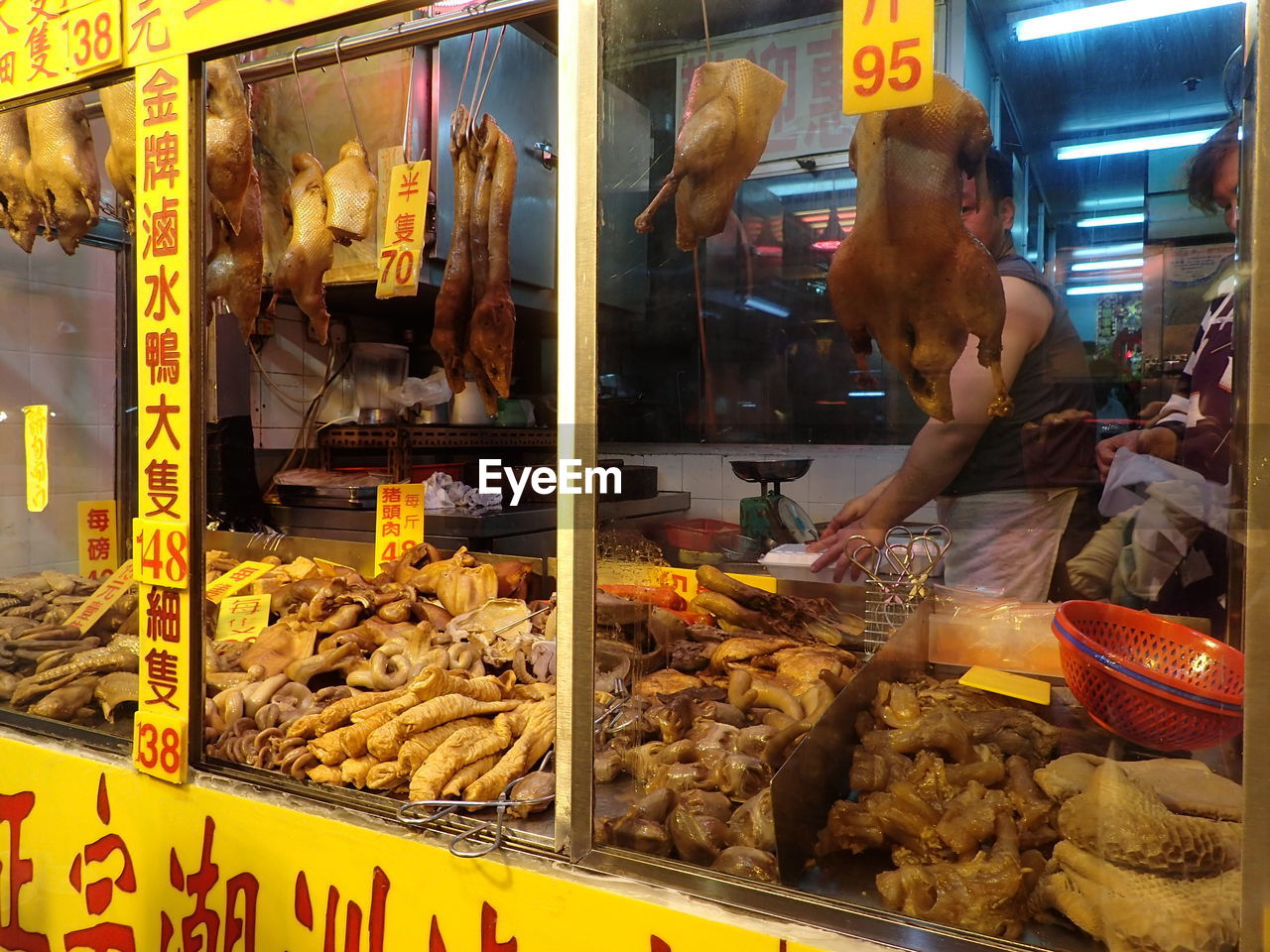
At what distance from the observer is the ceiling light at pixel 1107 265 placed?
236 cm

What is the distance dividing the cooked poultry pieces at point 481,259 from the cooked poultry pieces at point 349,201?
0.33 m

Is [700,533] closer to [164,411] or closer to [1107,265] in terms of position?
[1107,265]

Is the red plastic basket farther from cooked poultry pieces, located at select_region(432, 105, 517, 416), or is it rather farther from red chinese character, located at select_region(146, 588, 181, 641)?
red chinese character, located at select_region(146, 588, 181, 641)

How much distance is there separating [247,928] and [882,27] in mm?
1856

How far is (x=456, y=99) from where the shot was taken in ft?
14.7

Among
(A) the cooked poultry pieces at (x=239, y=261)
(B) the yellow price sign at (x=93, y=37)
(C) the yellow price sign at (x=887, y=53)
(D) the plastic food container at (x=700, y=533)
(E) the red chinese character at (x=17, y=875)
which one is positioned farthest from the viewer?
(D) the plastic food container at (x=700, y=533)

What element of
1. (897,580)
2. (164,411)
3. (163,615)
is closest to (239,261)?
(164,411)

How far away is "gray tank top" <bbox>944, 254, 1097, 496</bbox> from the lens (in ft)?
7.97

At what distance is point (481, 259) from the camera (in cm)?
260

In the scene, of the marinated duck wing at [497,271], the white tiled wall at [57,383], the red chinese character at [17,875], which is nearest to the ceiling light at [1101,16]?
the marinated duck wing at [497,271]

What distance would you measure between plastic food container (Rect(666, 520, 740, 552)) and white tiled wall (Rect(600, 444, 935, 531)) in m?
0.02

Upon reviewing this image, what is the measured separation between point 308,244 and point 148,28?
3.29ft

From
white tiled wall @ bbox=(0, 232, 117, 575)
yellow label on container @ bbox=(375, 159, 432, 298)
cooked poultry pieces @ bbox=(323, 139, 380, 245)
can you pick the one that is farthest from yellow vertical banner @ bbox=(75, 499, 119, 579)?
yellow label on container @ bbox=(375, 159, 432, 298)

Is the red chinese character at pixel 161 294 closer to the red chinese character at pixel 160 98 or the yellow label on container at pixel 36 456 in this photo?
the red chinese character at pixel 160 98
